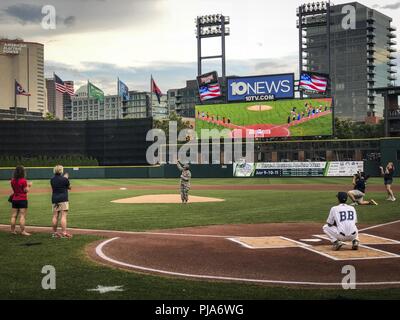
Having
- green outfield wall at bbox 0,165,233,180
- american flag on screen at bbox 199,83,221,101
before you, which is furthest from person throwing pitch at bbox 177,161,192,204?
american flag on screen at bbox 199,83,221,101

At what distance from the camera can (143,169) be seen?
2149 inches

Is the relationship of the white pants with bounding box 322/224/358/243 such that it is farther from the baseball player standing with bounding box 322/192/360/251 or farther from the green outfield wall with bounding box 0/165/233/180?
the green outfield wall with bounding box 0/165/233/180

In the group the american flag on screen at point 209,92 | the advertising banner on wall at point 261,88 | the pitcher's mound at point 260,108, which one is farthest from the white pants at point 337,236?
the american flag on screen at point 209,92

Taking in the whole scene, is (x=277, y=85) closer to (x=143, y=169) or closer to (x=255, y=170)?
(x=255, y=170)

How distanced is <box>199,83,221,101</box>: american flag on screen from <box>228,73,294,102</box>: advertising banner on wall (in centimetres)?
326

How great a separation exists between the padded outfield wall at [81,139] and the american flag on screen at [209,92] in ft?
41.6

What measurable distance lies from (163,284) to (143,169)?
46.9m

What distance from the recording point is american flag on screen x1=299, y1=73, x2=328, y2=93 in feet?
191

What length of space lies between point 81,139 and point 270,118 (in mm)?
21449

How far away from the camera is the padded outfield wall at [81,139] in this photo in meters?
52.5

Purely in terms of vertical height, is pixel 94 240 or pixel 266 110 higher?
pixel 266 110

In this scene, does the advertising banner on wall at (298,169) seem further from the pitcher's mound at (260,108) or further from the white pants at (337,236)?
the white pants at (337,236)

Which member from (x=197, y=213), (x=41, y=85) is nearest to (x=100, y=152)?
(x=197, y=213)
